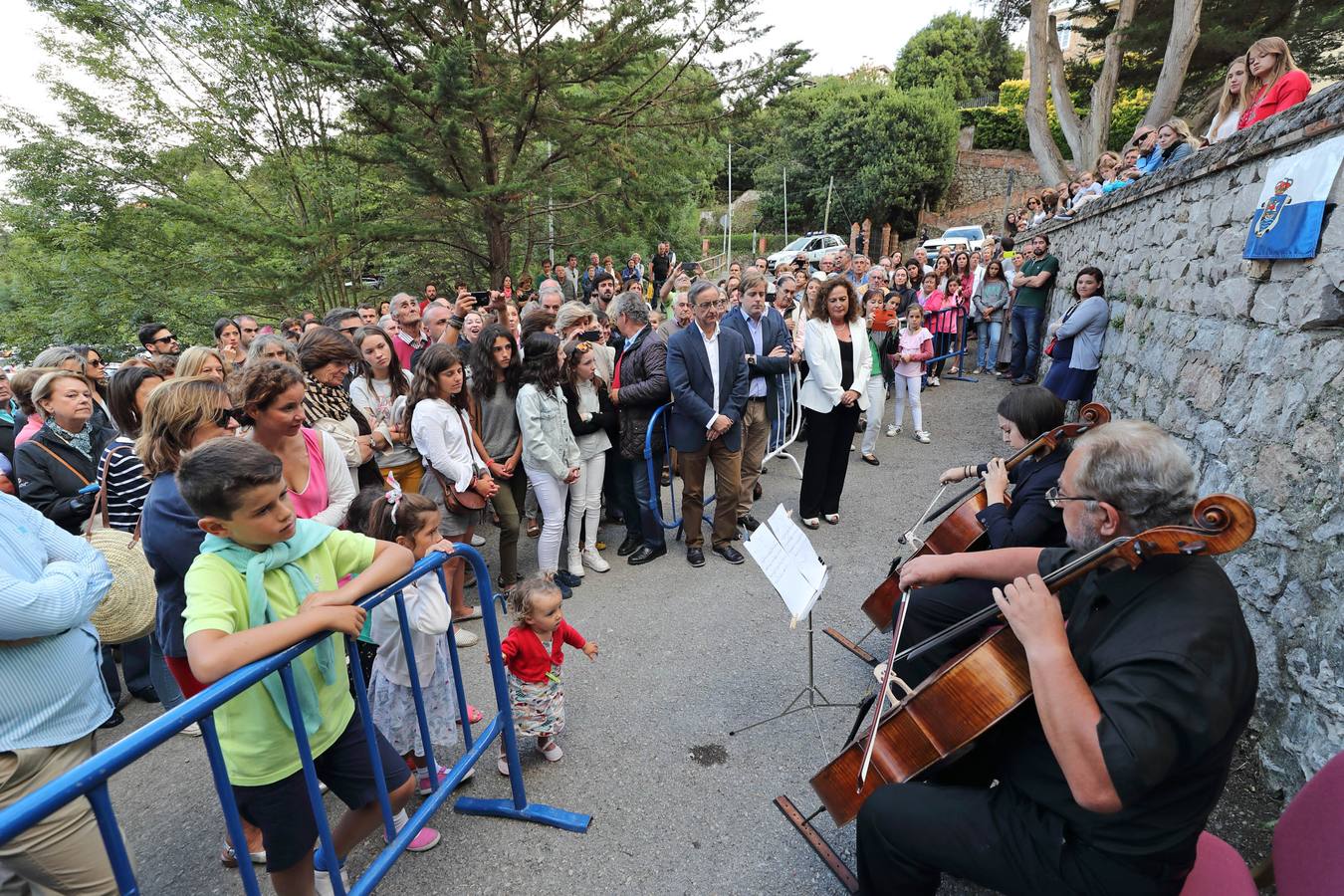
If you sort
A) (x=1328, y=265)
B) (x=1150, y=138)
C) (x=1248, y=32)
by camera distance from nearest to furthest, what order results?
(x=1328, y=265)
(x=1150, y=138)
(x=1248, y=32)

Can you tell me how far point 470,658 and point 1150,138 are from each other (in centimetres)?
1055

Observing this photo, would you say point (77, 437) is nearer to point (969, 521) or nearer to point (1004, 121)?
point (969, 521)

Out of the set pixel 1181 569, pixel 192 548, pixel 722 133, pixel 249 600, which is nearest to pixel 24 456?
pixel 192 548

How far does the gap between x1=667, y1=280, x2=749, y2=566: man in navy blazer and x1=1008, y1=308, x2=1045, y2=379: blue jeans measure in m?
6.69

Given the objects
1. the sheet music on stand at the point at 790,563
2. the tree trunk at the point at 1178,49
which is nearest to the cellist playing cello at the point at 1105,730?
the sheet music on stand at the point at 790,563

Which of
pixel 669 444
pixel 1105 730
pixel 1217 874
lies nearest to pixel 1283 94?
pixel 669 444

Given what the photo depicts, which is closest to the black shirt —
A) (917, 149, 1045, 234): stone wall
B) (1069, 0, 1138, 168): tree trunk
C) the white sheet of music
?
the white sheet of music

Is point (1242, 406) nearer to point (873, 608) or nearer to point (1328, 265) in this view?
point (1328, 265)

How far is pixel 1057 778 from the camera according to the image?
1.67 m

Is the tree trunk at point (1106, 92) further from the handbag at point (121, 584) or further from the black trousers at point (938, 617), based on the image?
the handbag at point (121, 584)

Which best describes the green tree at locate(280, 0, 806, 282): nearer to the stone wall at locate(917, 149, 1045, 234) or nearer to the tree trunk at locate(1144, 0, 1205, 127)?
the tree trunk at locate(1144, 0, 1205, 127)

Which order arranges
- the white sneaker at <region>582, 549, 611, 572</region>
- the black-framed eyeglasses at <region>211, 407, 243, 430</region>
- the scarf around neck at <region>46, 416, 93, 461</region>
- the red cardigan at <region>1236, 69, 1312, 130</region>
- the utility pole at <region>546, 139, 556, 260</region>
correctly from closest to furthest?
the black-framed eyeglasses at <region>211, 407, 243, 430</region> → the scarf around neck at <region>46, 416, 93, 461</region> → the red cardigan at <region>1236, 69, 1312, 130</region> → the white sneaker at <region>582, 549, 611, 572</region> → the utility pole at <region>546, 139, 556, 260</region>

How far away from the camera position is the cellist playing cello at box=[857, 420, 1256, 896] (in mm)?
1397

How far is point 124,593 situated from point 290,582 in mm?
2149
